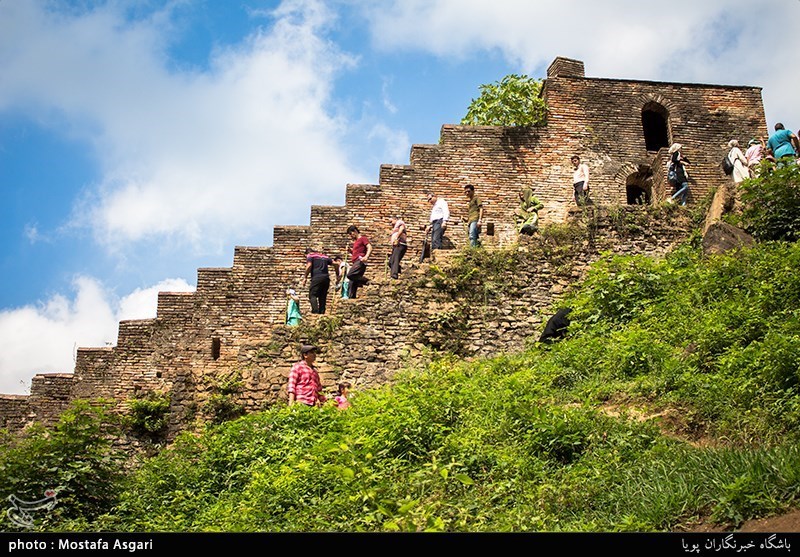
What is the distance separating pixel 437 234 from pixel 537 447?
8.37m

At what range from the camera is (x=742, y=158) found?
56.3 ft

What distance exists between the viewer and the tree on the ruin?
64.2 feet

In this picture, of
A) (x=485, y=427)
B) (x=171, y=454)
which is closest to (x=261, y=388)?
(x=171, y=454)

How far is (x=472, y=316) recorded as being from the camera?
1382cm

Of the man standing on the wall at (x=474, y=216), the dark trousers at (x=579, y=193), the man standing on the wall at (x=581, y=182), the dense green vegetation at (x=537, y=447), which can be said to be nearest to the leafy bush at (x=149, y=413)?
the dense green vegetation at (x=537, y=447)

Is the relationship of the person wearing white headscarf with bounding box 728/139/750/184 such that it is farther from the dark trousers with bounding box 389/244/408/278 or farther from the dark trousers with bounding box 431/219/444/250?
the dark trousers with bounding box 389/244/408/278

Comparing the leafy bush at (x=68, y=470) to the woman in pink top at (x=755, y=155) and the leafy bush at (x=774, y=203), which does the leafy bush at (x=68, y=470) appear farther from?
the woman in pink top at (x=755, y=155)

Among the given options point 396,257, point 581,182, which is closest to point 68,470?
point 396,257

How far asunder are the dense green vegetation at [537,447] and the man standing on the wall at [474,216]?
187 inches

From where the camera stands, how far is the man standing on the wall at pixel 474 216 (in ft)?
54.0

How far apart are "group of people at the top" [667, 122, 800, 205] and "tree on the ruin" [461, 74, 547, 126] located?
3.32 metres

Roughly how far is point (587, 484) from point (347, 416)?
3.48 m

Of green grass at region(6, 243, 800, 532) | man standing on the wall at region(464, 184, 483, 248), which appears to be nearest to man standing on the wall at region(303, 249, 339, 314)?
man standing on the wall at region(464, 184, 483, 248)
